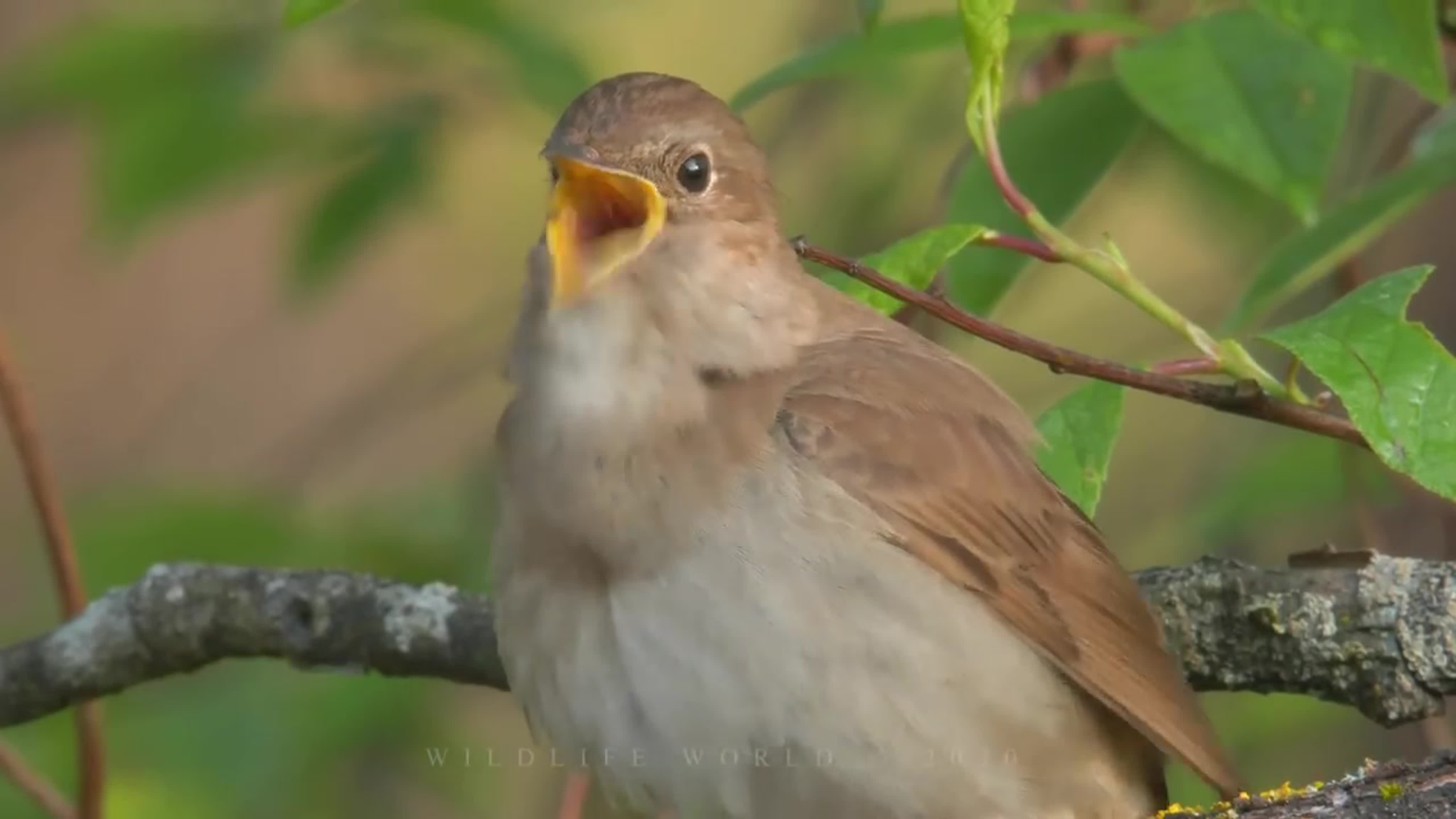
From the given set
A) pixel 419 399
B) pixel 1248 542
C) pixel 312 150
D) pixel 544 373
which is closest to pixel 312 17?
pixel 544 373

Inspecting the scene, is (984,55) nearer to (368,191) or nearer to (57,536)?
(57,536)

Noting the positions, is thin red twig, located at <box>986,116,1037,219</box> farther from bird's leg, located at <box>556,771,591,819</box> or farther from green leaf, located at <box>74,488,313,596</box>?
green leaf, located at <box>74,488,313,596</box>

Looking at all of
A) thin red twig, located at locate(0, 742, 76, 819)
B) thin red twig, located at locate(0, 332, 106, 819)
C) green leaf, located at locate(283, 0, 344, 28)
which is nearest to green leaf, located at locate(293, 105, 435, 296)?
thin red twig, located at locate(0, 332, 106, 819)

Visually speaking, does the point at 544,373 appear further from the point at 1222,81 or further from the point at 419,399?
the point at 419,399

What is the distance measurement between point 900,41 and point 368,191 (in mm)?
1596

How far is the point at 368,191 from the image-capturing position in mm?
3969

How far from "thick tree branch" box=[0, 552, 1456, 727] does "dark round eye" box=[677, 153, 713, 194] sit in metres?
0.76

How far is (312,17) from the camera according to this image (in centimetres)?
225

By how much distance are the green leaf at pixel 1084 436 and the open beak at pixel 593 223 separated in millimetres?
593

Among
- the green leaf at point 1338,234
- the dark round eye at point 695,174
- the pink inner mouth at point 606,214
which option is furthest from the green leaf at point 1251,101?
the pink inner mouth at point 606,214

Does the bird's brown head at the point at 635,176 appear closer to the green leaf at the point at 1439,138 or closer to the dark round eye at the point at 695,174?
the dark round eye at the point at 695,174

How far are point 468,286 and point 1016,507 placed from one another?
4.31 metres

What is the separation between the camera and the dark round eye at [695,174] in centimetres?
267

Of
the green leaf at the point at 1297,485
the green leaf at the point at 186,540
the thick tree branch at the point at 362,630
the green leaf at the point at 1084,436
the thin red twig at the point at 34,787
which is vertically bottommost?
the thin red twig at the point at 34,787
